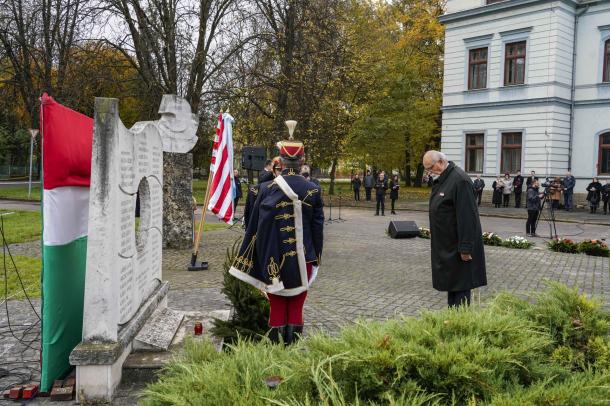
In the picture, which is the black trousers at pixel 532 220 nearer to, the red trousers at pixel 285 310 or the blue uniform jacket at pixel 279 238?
the blue uniform jacket at pixel 279 238

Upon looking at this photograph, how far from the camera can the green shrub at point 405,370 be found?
1994 millimetres

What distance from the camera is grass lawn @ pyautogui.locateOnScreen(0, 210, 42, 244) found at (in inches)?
563

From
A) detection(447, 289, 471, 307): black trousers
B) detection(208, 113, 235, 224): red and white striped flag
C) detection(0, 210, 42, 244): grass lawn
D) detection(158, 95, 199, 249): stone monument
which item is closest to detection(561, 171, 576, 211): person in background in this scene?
detection(158, 95, 199, 249): stone monument

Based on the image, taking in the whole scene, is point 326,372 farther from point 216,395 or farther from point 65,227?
point 65,227

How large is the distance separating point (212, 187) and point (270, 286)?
5238 millimetres

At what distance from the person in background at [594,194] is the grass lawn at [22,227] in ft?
78.0

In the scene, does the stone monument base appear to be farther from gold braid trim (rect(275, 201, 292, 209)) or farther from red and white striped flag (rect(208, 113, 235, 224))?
red and white striped flag (rect(208, 113, 235, 224))

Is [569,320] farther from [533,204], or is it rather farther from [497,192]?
[497,192]

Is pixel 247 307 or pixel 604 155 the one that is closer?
pixel 247 307

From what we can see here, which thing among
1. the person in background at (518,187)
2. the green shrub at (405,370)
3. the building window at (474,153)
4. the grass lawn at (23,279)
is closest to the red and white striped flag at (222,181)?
the grass lawn at (23,279)

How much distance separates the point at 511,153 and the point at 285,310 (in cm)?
2735

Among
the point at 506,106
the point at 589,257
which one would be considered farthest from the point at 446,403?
the point at 506,106

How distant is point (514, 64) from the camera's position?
29422mm

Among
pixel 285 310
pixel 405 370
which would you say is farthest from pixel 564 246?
pixel 405 370
